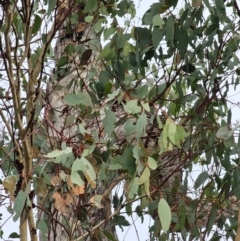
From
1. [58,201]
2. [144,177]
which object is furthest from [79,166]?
[58,201]

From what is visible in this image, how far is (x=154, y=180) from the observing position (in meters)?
1.77

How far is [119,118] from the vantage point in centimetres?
150

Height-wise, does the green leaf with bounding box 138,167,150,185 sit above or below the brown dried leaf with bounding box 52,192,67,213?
below

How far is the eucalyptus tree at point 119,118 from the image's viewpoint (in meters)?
1.26

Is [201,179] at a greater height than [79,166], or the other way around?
[201,179]

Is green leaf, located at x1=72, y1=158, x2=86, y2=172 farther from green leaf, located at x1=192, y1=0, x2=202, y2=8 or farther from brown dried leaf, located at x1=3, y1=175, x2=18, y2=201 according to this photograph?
green leaf, located at x1=192, y1=0, x2=202, y2=8

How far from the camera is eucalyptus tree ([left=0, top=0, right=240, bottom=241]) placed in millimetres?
1263

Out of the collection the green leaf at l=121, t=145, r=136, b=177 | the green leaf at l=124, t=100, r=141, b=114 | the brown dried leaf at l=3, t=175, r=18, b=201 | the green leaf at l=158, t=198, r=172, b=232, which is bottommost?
the green leaf at l=158, t=198, r=172, b=232

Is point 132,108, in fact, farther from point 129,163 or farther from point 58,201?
point 58,201

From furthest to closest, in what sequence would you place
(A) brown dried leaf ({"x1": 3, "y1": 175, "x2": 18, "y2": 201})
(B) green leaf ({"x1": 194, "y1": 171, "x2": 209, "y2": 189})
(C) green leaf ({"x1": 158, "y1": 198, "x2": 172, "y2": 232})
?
(B) green leaf ({"x1": 194, "y1": 171, "x2": 209, "y2": 189}) < (A) brown dried leaf ({"x1": 3, "y1": 175, "x2": 18, "y2": 201}) < (C) green leaf ({"x1": 158, "y1": 198, "x2": 172, "y2": 232})

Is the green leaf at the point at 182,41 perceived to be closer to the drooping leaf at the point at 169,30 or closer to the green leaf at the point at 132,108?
the drooping leaf at the point at 169,30

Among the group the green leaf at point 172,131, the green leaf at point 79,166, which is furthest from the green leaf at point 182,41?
the green leaf at point 79,166

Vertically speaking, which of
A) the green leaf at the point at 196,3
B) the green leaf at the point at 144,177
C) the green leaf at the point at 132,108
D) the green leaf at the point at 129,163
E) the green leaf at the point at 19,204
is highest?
the green leaf at the point at 196,3

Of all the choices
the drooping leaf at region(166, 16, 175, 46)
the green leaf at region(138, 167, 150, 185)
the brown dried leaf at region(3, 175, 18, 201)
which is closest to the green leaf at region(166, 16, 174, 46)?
the drooping leaf at region(166, 16, 175, 46)
